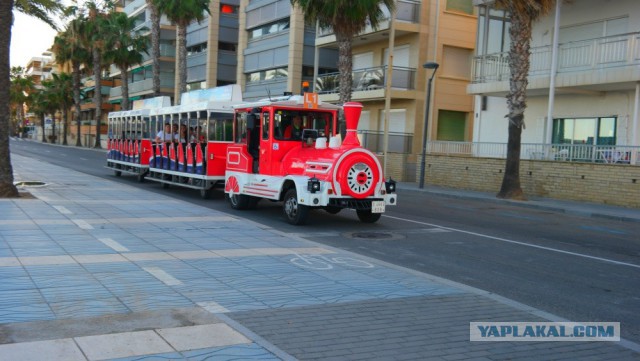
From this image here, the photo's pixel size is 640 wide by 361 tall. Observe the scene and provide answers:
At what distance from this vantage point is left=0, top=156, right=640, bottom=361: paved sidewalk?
4.89m

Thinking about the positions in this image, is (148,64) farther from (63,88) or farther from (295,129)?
(295,129)

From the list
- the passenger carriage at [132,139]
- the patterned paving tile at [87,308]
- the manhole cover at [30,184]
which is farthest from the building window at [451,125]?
the patterned paving tile at [87,308]

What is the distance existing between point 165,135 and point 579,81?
14742mm

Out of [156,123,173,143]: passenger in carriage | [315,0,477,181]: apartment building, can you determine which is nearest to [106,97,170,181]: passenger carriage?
[156,123,173,143]: passenger in carriage

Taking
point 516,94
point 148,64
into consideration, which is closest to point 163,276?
point 516,94

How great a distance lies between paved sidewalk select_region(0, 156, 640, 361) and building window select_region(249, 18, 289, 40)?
3176 cm

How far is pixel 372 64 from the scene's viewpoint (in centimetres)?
3412

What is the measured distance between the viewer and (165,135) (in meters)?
19.9

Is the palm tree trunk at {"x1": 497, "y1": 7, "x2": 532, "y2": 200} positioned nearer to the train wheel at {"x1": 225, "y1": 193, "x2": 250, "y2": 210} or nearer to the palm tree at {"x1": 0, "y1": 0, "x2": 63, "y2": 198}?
the train wheel at {"x1": 225, "y1": 193, "x2": 250, "y2": 210}

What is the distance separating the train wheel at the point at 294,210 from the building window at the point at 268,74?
90.6 feet

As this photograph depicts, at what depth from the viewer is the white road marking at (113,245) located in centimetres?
866

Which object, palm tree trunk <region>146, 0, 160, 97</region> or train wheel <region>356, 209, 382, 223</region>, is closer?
train wheel <region>356, 209, 382, 223</region>

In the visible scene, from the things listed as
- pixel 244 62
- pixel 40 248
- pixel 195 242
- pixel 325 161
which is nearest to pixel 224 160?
pixel 325 161

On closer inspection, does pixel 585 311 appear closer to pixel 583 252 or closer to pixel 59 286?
pixel 583 252
